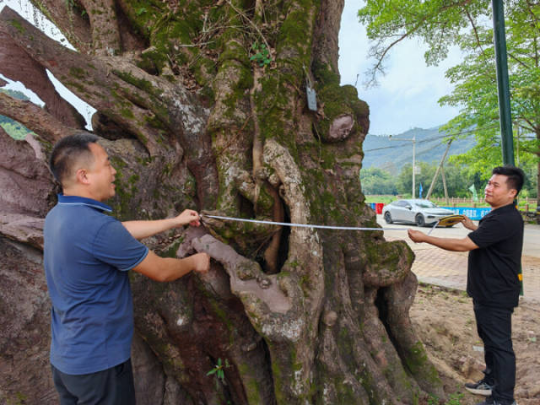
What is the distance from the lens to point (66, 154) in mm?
1632

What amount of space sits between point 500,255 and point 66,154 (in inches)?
133

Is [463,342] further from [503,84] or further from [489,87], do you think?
[489,87]

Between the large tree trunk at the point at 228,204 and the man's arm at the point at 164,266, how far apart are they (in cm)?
39

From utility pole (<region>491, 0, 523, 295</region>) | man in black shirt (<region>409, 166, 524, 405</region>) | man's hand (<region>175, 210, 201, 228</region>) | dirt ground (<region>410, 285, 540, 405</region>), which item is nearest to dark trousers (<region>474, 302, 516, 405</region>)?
man in black shirt (<region>409, 166, 524, 405</region>)

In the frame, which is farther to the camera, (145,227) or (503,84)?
(503,84)

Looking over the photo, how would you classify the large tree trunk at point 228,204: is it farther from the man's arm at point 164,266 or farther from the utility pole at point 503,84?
the utility pole at point 503,84

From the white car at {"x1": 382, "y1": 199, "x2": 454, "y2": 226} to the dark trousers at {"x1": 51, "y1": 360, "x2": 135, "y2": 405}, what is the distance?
1542 cm

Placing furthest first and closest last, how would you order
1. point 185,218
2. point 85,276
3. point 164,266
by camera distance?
point 185,218 < point 164,266 < point 85,276

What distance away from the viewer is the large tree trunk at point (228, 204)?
7.60 ft

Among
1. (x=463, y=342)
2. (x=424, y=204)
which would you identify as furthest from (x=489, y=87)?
(x=463, y=342)

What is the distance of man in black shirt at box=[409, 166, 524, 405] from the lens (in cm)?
269

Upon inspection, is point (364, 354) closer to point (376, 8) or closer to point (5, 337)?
point (5, 337)

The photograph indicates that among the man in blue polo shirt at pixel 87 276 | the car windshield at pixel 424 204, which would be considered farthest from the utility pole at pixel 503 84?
the car windshield at pixel 424 204

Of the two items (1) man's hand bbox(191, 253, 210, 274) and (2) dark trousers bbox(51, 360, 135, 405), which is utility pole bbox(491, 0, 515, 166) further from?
(2) dark trousers bbox(51, 360, 135, 405)
